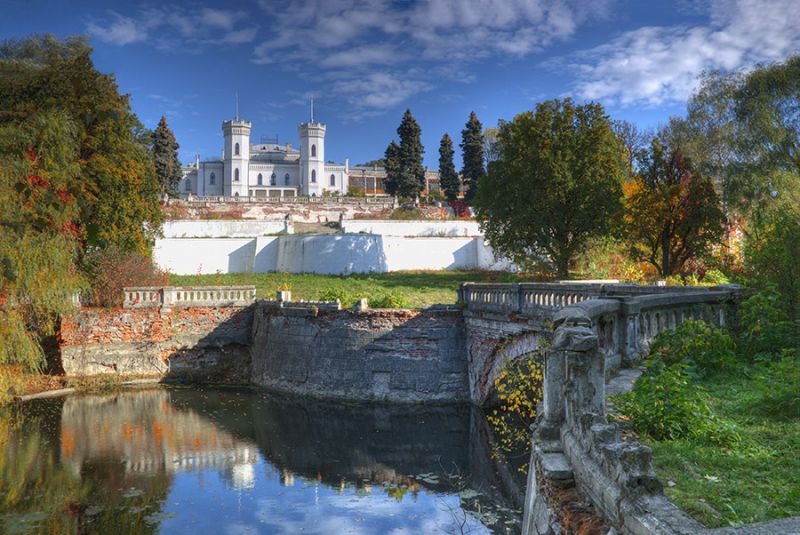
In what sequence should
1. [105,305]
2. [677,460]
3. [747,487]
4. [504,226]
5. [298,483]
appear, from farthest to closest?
[504,226] → [105,305] → [298,483] → [677,460] → [747,487]

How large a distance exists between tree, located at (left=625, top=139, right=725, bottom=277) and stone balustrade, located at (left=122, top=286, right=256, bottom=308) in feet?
54.8

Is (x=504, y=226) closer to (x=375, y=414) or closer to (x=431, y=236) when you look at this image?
(x=375, y=414)

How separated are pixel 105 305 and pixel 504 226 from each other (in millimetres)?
17010

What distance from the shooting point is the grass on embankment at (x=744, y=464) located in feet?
14.1

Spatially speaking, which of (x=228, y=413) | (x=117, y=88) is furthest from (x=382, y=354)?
(x=117, y=88)

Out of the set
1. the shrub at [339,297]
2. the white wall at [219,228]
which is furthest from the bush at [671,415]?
the white wall at [219,228]

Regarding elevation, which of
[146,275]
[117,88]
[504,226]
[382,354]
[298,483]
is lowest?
[298,483]

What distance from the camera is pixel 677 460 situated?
17.5ft

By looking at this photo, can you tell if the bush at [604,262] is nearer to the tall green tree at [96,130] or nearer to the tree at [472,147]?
the tall green tree at [96,130]

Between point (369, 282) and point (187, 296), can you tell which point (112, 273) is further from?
point (369, 282)

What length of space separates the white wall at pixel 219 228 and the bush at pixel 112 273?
→ 16906 millimetres

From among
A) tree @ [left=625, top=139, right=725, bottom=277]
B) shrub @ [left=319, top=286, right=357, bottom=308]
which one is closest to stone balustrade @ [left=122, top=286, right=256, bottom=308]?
shrub @ [left=319, top=286, right=357, bottom=308]

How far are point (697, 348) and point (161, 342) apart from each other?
22323 millimetres

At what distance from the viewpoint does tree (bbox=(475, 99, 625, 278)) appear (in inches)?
1063
